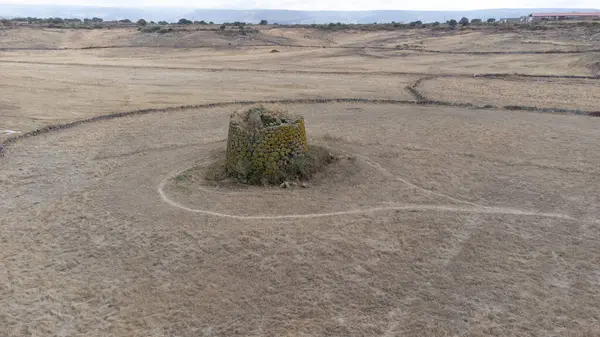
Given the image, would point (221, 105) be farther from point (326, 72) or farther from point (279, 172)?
point (326, 72)

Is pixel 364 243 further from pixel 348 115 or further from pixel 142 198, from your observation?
pixel 348 115

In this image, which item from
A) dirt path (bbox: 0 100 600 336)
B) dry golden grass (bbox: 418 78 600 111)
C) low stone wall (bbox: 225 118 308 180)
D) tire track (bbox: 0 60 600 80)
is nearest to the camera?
dirt path (bbox: 0 100 600 336)

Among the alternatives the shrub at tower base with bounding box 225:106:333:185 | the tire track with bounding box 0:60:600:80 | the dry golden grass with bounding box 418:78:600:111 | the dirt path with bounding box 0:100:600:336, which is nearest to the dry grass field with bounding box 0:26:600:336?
the dirt path with bounding box 0:100:600:336

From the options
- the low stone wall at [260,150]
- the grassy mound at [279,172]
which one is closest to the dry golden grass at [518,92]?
the grassy mound at [279,172]

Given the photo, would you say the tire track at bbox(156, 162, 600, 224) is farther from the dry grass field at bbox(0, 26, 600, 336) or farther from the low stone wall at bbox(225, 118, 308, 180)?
the low stone wall at bbox(225, 118, 308, 180)

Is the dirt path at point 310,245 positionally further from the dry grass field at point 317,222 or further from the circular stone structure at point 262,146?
the circular stone structure at point 262,146

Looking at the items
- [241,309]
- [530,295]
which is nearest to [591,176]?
[530,295]

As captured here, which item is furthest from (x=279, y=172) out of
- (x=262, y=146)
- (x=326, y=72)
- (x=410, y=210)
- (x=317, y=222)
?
(x=326, y=72)
